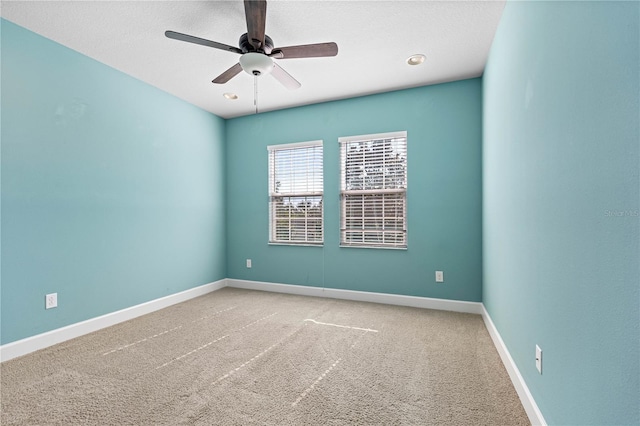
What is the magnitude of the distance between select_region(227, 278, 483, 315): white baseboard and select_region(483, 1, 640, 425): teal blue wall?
4.77ft

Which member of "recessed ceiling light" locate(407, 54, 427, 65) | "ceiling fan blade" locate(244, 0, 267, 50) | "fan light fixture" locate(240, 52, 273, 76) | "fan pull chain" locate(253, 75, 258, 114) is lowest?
"fan light fixture" locate(240, 52, 273, 76)

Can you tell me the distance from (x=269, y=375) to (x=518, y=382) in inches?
62.8

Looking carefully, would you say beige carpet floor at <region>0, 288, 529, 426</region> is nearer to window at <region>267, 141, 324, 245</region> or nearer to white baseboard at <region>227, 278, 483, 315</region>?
white baseboard at <region>227, 278, 483, 315</region>

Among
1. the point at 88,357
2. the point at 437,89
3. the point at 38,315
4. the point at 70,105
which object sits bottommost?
the point at 88,357

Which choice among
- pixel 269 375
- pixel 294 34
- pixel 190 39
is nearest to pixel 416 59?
pixel 294 34

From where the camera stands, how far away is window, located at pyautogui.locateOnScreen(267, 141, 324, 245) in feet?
14.4

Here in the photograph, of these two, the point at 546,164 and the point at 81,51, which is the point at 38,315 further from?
the point at 546,164

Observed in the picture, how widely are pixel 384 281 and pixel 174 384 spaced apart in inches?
102

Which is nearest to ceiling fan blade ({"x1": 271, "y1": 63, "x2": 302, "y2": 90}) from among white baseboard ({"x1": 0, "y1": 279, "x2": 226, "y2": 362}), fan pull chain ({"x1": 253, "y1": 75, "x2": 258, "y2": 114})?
fan pull chain ({"x1": 253, "y1": 75, "x2": 258, "y2": 114})

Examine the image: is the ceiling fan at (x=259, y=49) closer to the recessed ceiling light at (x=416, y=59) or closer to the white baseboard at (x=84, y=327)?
the recessed ceiling light at (x=416, y=59)

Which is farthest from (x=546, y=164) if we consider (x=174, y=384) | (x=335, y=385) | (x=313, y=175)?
(x=313, y=175)

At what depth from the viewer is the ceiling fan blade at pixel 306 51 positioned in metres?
2.24

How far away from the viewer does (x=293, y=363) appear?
2.33 meters

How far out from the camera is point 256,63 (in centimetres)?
227
